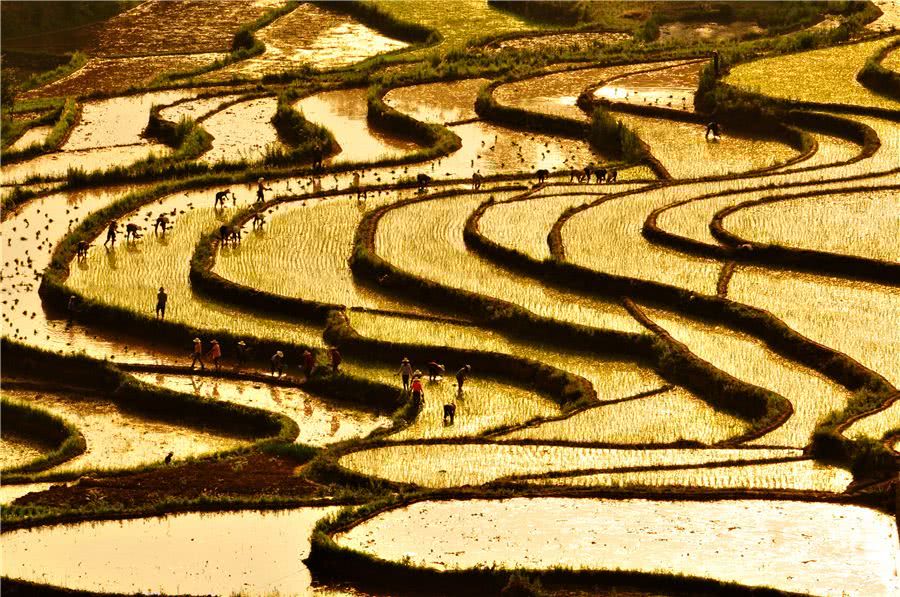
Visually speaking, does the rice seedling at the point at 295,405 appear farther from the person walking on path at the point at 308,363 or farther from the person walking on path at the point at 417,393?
the person walking on path at the point at 417,393

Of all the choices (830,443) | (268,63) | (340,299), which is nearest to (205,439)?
(340,299)

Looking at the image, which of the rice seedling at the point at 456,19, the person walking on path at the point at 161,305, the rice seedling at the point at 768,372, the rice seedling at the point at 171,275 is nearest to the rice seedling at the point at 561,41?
the rice seedling at the point at 456,19

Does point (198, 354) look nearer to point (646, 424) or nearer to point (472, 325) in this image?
point (472, 325)

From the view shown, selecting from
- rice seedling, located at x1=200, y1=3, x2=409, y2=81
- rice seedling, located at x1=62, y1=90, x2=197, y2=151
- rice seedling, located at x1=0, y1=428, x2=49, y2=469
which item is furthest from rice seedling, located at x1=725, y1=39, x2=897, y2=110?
rice seedling, located at x1=0, y1=428, x2=49, y2=469

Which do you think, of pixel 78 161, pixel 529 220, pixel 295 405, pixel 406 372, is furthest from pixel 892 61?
pixel 295 405

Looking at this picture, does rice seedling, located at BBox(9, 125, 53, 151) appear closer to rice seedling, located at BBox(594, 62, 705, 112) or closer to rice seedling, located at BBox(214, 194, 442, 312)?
rice seedling, located at BBox(214, 194, 442, 312)

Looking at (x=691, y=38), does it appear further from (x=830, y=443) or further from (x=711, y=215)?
(x=830, y=443)
